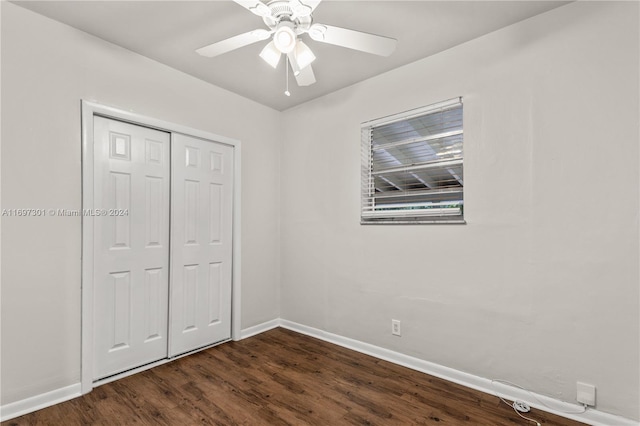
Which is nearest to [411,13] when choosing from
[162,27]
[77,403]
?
[162,27]

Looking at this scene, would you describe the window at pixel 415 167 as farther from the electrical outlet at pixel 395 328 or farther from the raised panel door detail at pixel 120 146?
the raised panel door detail at pixel 120 146

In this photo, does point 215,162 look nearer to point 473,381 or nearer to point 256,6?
point 256,6

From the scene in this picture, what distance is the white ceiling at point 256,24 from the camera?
Result: 2.00m

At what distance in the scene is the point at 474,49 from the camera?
7.77 ft

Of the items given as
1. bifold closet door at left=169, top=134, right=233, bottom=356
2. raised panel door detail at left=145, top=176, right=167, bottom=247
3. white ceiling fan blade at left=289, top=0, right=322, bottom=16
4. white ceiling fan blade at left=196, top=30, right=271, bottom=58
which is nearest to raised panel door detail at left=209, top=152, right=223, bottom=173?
bifold closet door at left=169, top=134, right=233, bottom=356

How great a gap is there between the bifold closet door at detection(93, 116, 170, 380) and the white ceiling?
68 centimetres

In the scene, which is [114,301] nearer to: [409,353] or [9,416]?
[9,416]

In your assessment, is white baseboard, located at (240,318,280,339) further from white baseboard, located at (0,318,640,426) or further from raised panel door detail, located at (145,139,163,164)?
raised panel door detail, located at (145,139,163,164)

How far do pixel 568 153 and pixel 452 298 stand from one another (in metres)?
1.27

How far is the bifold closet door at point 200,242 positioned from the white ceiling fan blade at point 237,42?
1.19 metres

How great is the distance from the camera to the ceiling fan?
5.28ft

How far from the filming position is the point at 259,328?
3492mm

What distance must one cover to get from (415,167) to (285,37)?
1538mm

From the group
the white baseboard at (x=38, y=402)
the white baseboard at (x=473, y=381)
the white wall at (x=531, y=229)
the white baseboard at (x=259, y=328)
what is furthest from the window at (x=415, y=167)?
the white baseboard at (x=38, y=402)
